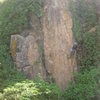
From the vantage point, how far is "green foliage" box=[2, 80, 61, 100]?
558 centimetres

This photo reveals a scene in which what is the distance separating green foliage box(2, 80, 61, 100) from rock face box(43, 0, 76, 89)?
1.19 m

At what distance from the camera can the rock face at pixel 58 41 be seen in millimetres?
7852

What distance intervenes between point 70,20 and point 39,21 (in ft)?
3.78

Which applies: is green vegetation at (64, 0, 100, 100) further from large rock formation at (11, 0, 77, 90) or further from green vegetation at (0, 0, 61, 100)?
green vegetation at (0, 0, 61, 100)

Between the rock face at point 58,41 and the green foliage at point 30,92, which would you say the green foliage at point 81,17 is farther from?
the green foliage at point 30,92

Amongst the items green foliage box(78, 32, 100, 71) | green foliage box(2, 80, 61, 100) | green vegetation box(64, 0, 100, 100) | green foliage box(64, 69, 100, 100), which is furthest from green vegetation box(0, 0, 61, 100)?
green foliage box(78, 32, 100, 71)

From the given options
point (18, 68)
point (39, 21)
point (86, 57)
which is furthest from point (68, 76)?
point (39, 21)

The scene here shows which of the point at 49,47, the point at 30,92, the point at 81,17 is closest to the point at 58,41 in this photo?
the point at 49,47

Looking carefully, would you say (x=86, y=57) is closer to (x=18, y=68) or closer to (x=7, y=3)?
(x=18, y=68)

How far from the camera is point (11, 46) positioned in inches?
321

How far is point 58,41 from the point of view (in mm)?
8031

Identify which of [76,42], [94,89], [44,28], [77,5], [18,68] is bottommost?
[94,89]

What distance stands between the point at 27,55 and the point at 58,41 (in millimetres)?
1218

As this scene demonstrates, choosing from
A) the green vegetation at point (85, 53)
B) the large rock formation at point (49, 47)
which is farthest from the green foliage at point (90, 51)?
the large rock formation at point (49, 47)
